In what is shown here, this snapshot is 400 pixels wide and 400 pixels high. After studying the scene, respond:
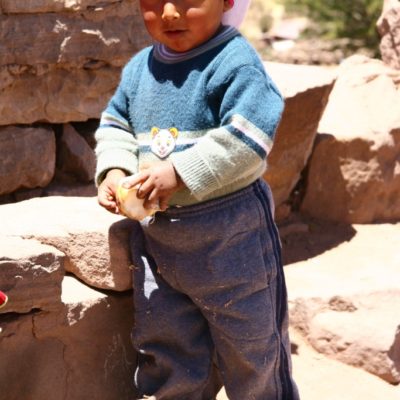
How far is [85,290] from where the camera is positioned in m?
2.87

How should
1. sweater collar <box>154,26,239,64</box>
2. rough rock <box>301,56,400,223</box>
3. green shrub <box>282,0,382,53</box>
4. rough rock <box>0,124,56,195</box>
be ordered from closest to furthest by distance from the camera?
sweater collar <box>154,26,239,64</box> → rough rock <box>0,124,56,195</box> → rough rock <box>301,56,400,223</box> → green shrub <box>282,0,382,53</box>

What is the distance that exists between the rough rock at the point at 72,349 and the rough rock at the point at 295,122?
5.77 ft

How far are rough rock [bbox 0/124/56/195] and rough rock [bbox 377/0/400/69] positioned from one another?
2828 mm

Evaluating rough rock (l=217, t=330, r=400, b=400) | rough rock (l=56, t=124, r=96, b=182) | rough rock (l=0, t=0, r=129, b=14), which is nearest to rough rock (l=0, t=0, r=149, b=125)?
rough rock (l=0, t=0, r=129, b=14)

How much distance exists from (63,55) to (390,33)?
3097 millimetres

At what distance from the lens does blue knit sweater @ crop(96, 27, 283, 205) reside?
2.41 meters

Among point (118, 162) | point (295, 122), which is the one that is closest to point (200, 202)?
point (118, 162)

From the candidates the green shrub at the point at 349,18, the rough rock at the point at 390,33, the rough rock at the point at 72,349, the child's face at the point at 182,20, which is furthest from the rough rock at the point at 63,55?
the green shrub at the point at 349,18

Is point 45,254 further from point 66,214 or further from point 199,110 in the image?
point 199,110

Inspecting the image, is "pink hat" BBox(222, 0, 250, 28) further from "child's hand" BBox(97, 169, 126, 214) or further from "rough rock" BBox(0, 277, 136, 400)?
"rough rock" BBox(0, 277, 136, 400)

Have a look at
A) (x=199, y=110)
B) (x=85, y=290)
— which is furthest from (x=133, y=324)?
(x=199, y=110)

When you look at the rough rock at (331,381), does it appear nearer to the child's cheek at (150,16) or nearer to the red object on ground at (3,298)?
the red object on ground at (3,298)

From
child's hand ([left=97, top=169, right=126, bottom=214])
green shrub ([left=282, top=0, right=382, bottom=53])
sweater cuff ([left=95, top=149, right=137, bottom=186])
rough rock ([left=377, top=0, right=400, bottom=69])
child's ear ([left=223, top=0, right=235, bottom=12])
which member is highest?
child's ear ([left=223, top=0, right=235, bottom=12])

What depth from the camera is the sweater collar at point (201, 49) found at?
8.29 ft
